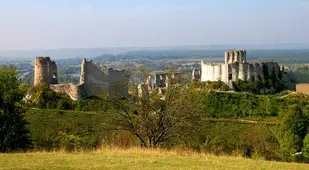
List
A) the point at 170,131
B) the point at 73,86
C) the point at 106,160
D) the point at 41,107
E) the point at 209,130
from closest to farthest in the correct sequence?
the point at 106,160
the point at 170,131
the point at 209,130
the point at 41,107
the point at 73,86

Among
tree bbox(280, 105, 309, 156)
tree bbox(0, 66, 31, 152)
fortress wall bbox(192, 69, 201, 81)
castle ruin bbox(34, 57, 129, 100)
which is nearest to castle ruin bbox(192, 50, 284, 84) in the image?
fortress wall bbox(192, 69, 201, 81)

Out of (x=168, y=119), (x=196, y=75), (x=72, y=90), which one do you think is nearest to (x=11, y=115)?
(x=168, y=119)

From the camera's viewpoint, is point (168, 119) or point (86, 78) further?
point (86, 78)

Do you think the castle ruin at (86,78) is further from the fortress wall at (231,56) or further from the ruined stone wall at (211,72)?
the fortress wall at (231,56)

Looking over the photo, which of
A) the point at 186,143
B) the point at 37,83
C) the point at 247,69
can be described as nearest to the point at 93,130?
the point at 37,83

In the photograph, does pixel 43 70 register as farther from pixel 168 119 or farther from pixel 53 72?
pixel 168 119

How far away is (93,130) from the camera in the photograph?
34000 mm

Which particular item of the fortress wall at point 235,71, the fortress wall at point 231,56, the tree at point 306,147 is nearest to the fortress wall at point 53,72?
the fortress wall at point 235,71

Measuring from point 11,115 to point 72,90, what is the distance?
21572 millimetres

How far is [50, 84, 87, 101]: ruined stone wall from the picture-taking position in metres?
43.0

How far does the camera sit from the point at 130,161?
13.4m

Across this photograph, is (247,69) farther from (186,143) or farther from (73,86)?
(186,143)

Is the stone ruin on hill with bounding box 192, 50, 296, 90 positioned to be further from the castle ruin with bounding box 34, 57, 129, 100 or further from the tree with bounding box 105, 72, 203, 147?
the tree with bounding box 105, 72, 203, 147

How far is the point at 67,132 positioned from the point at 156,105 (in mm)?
14740
